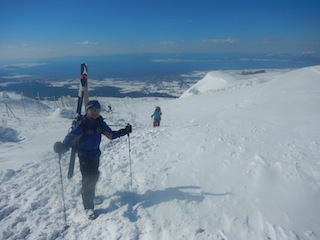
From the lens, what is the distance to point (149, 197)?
233 inches

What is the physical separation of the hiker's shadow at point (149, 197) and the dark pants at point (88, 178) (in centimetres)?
34

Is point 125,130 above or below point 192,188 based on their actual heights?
above

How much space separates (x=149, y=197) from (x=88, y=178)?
1.55 m

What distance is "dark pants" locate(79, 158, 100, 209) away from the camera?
537 centimetres

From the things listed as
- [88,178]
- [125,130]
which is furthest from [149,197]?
[125,130]

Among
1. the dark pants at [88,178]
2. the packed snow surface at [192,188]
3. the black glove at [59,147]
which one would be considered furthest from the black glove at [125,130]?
the packed snow surface at [192,188]

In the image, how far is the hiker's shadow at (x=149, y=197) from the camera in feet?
18.3

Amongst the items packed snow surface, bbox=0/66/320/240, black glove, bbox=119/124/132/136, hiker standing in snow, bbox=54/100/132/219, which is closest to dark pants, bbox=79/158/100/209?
hiker standing in snow, bbox=54/100/132/219

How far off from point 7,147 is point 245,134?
1127cm

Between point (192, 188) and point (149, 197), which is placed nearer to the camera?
point (149, 197)

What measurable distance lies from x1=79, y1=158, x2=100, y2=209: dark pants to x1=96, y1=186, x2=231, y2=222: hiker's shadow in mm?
340

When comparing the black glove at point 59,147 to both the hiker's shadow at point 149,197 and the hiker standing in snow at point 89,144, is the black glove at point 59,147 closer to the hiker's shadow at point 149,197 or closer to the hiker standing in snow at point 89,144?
the hiker standing in snow at point 89,144

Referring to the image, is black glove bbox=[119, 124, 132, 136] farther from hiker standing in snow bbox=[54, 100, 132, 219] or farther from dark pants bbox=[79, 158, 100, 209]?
dark pants bbox=[79, 158, 100, 209]

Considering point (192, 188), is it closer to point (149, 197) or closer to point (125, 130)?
point (149, 197)
